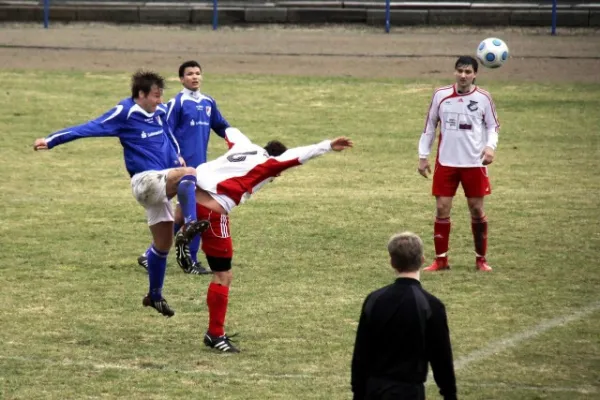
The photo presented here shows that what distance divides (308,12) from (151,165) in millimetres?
23091

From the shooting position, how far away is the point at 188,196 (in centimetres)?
1162

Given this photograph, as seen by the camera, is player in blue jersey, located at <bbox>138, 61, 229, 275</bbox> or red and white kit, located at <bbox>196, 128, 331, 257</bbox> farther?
player in blue jersey, located at <bbox>138, 61, 229, 275</bbox>

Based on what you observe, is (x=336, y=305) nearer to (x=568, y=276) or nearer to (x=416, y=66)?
(x=568, y=276)

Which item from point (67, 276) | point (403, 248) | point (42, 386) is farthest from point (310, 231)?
point (403, 248)

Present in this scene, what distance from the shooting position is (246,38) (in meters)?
32.7

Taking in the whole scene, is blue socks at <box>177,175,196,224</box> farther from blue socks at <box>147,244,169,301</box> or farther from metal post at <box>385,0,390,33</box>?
metal post at <box>385,0,390,33</box>

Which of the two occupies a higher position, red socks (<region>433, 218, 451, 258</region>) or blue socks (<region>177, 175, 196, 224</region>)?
blue socks (<region>177, 175, 196, 224</region>)

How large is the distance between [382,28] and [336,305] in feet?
73.1

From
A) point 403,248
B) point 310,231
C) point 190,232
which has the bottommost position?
point 310,231

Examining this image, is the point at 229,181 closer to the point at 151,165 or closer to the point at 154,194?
the point at 154,194

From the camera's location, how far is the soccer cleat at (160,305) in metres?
11.5

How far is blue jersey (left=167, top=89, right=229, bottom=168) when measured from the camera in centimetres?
1403

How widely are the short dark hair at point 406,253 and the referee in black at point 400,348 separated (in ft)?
0.54

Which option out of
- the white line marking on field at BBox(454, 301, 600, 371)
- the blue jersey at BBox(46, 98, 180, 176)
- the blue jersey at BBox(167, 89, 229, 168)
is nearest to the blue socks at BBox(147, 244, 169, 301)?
the blue jersey at BBox(46, 98, 180, 176)
